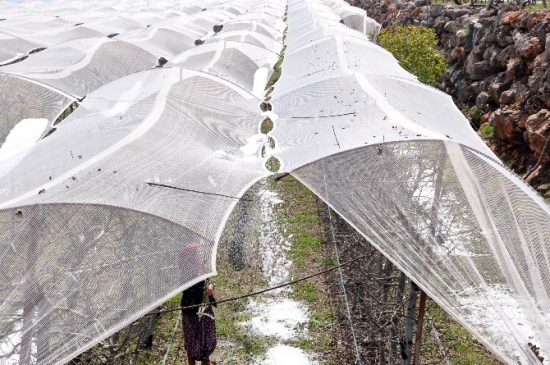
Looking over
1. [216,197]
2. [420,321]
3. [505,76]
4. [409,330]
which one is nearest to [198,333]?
[216,197]

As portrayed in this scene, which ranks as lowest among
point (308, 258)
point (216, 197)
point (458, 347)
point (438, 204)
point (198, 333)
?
point (308, 258)

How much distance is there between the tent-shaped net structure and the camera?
3688 mm

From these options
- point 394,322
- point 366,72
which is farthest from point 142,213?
point 366,72

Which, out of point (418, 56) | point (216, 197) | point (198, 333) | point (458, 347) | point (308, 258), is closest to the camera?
point (198, 333)

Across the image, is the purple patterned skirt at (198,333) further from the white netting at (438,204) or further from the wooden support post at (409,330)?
the wooden support post at (409,330)

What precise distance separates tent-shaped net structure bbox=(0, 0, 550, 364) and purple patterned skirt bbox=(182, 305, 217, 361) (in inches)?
37.8

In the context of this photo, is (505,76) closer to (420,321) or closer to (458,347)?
(458,347)

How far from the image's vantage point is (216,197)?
16.9 ft

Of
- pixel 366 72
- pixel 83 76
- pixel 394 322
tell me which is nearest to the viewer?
pixel 394 322

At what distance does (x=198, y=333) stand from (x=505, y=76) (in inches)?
463

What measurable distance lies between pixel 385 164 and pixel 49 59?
32.5ft

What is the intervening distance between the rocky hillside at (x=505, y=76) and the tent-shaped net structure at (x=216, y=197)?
359 cm

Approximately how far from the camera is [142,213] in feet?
14.5

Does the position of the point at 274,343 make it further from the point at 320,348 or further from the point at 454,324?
the point at 454,324
